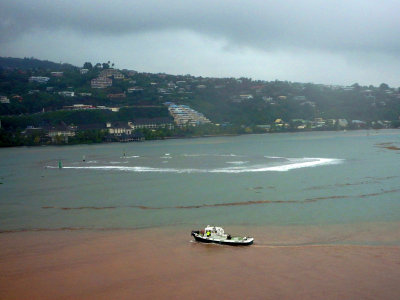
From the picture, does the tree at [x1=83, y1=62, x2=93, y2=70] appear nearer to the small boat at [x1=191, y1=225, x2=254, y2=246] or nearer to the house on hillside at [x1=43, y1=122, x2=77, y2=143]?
the house on hillside at [x1=43, y1=122, x2=77, y2=143]

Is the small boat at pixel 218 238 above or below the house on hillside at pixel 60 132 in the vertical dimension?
below

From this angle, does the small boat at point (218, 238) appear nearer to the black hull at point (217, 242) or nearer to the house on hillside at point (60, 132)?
the black hull at point (217, 242)

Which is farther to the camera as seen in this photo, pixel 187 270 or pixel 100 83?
pixel 100 83

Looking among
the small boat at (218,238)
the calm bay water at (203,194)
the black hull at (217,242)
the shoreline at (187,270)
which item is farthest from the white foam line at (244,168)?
the shoreline at (187,270)

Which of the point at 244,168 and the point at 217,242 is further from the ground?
the point at 244,168

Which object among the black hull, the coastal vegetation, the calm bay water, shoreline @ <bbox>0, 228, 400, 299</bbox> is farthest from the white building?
the black hull

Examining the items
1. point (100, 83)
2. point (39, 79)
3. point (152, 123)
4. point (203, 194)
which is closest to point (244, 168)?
point (203, 194)

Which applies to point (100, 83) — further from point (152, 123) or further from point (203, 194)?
point (203, 194)
